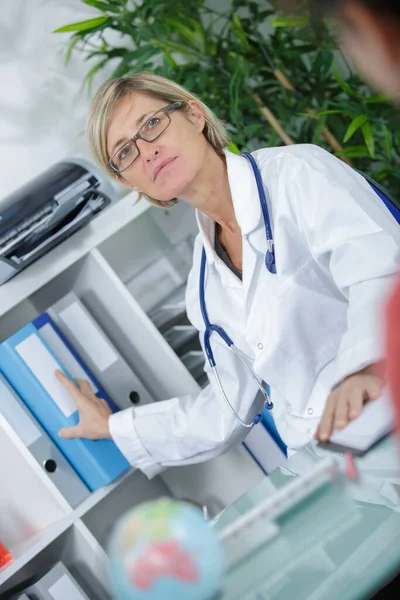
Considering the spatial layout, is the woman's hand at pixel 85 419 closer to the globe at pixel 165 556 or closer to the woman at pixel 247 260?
the woman at pixel 247 260

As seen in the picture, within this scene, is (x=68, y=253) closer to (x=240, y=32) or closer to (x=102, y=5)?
(x=102, y=5)

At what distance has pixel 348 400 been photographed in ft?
2.50

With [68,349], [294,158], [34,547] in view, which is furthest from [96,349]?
[294,158]

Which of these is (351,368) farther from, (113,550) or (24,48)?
(24,48)

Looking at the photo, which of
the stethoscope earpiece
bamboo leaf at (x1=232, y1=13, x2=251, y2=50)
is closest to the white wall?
bamboo leaf at (x1=232, y1=13, x2=251, y2=50)

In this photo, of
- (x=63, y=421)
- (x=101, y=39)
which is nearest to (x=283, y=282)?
(x=63, y=421)

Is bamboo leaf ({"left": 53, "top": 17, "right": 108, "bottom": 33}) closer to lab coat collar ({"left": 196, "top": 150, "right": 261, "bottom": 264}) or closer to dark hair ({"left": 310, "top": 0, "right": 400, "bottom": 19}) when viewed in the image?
lab coat collar ({"left": 196, "top": 150, "right": 261, "bottom": 264})

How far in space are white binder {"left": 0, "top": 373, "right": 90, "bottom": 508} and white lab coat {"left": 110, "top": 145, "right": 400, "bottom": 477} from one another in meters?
0.14

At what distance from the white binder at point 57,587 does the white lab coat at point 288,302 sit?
285 mm

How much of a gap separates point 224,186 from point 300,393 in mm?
438

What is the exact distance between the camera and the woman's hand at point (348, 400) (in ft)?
2.42

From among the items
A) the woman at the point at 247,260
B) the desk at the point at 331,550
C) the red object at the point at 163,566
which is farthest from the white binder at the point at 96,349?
the red object at the point at 163,566

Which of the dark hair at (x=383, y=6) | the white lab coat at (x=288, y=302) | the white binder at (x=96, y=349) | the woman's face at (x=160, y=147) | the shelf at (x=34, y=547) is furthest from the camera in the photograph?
the white binder at (x=96, y=349)

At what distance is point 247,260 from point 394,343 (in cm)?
84
